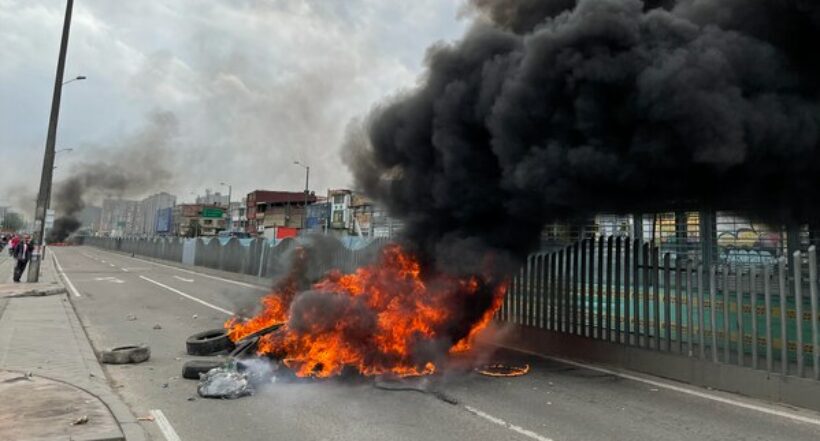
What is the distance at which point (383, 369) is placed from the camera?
6.73m

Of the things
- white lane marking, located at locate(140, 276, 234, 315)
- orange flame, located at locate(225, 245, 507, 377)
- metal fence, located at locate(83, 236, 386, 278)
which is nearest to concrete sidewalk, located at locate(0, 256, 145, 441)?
orange flame, located at locate(225, 245, 507, 377)

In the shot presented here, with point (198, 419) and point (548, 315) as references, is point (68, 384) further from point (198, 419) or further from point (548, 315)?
point (548, 315)

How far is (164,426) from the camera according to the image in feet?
16.2

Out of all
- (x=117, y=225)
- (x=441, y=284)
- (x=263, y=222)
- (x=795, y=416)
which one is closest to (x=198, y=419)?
(x=441, y=284)

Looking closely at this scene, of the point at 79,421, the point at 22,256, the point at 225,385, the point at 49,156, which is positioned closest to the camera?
the point at 79,421

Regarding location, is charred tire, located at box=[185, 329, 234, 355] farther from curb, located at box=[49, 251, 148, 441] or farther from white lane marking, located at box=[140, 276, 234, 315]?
white lane marking, located at box=[140, 276, 234, 315]

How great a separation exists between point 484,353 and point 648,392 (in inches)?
102

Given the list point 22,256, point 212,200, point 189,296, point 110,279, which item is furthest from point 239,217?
point 189,296

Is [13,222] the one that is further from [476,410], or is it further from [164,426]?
[476,410]

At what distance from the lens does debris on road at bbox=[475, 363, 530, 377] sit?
6.94 meters

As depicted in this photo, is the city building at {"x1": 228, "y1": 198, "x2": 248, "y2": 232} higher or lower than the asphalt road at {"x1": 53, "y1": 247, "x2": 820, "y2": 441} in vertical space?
higher

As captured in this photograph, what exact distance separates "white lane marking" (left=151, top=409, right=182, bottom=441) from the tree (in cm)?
13329

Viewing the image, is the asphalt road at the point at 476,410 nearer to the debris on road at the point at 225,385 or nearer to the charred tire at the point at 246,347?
the debris on road at the point at 225,385

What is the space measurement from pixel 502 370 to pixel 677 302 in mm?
2199
